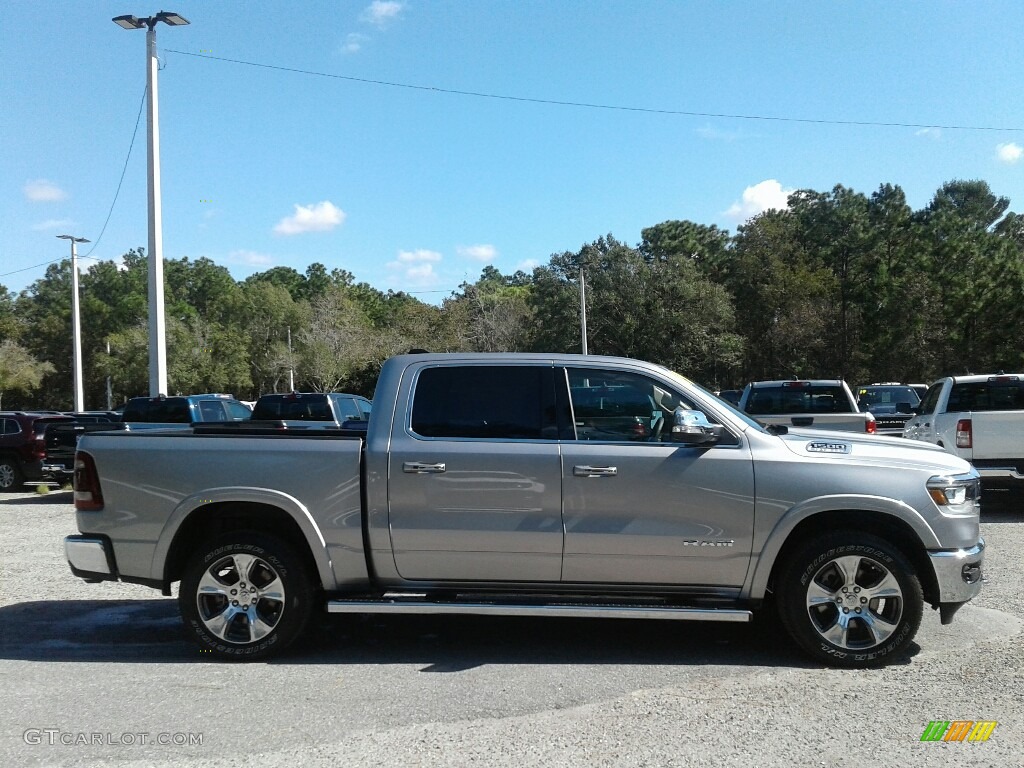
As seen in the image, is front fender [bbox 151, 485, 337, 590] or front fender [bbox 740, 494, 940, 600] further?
front fender [bbox 151, 485, 337, 590]

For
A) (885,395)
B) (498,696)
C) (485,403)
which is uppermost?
(485,403)

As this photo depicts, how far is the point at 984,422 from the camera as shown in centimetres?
1178

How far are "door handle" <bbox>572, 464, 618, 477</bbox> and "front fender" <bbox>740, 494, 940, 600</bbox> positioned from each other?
1035 millimetres

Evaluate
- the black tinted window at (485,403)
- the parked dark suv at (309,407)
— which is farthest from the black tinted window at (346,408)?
the black tinted window at (485,403)

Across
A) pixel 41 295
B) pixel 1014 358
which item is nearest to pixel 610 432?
pixel 1014 358

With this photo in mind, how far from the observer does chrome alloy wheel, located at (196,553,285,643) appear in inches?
230

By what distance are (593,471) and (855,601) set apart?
1820 mm

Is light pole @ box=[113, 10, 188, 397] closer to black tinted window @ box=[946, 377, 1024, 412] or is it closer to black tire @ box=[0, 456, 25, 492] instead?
black tire @ box=[0, 456, 25, 492]

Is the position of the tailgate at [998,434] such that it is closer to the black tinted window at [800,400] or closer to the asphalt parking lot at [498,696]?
the black tinted window at [800,400]

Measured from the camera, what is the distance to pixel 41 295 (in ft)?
317

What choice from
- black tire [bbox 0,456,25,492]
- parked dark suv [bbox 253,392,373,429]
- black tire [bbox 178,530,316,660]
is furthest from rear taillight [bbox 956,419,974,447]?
black tire [bbox 0,456,25,492]

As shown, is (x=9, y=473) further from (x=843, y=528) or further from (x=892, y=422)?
(x=892, y=422)

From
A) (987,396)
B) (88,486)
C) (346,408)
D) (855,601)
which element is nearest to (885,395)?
(987,396)

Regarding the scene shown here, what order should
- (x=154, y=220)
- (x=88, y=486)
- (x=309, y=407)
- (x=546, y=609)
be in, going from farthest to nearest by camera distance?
(x=154, y=220) → (x=309, y=407) → (x=88, y=486) → (x=546, y=609)
